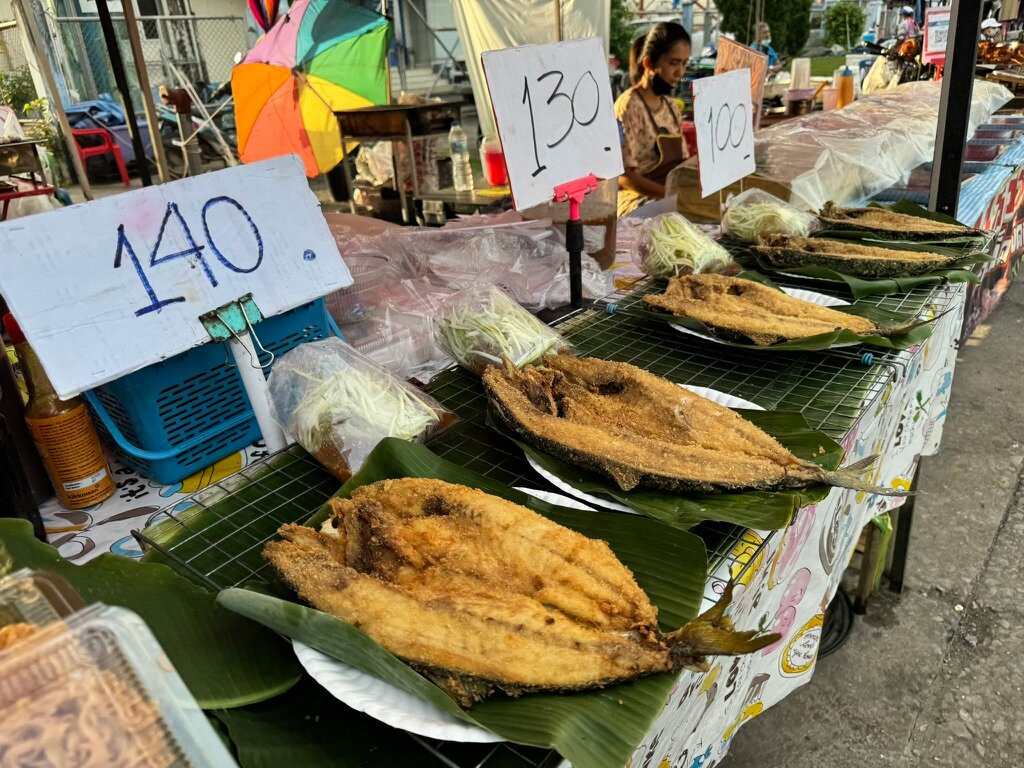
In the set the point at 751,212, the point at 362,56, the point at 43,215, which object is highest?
the point at 362,56

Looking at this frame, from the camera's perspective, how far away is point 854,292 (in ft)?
9.11

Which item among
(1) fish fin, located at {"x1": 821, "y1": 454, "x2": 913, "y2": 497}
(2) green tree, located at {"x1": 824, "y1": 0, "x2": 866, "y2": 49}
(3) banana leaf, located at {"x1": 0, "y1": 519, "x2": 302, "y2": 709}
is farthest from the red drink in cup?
(2) green tree, located at {"x1": 824, "y1": 0, "x2": 866, "y2": 49}

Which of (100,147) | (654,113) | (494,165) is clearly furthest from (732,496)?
(100,147)

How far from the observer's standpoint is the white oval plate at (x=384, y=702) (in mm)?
1032

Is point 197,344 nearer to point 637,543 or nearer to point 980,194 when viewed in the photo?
point 637,543

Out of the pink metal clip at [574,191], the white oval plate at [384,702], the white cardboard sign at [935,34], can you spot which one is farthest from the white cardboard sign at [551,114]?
the white cardboard sign at [935,34]

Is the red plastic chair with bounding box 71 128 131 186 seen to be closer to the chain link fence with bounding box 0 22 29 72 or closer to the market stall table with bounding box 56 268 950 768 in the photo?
the chain link fence with bounding box 0 22 29 72

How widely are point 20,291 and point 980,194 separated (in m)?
5.28

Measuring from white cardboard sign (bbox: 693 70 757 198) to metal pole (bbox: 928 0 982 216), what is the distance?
1.01 metres

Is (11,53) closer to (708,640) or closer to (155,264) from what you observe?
(155,264)

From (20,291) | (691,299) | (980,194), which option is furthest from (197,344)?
(980,194)

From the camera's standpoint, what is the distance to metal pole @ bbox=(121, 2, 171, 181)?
10.4 ft

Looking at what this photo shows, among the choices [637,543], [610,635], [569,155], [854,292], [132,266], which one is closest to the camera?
[610,635]

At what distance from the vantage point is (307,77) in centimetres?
461
